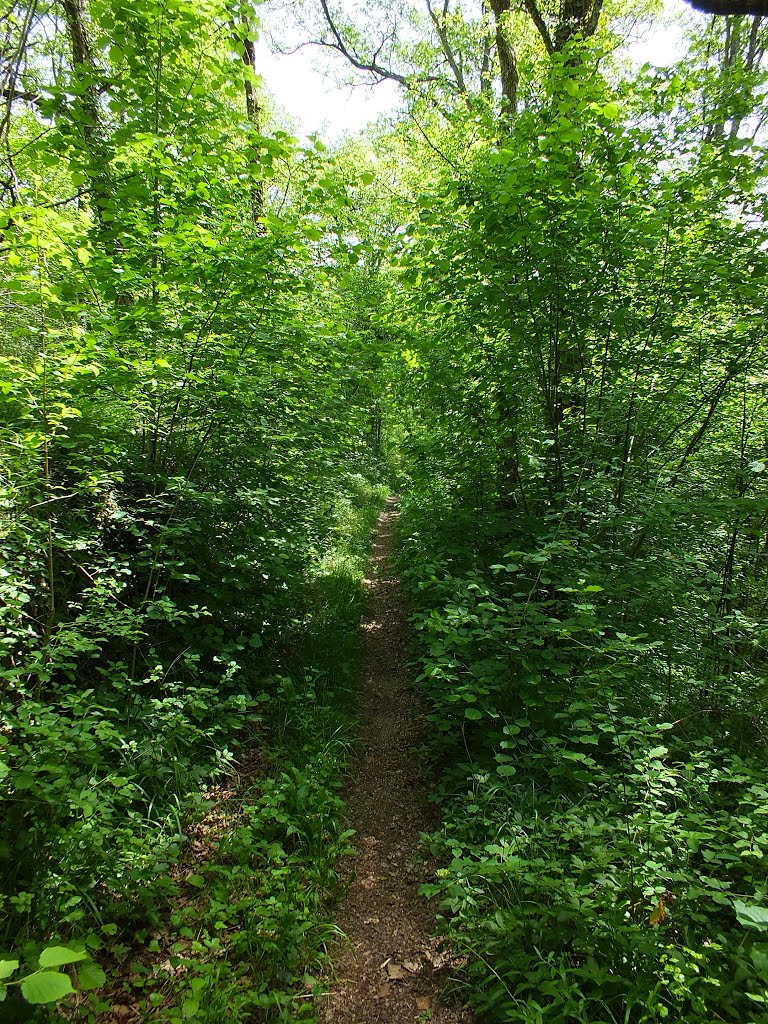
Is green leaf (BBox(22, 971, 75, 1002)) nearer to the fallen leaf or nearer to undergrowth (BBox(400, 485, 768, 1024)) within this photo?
undergrowth (BBox(400, 485, 768, 1024))

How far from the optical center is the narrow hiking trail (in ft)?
8.55

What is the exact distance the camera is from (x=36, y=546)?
321 cm

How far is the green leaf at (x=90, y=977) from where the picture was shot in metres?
1.95

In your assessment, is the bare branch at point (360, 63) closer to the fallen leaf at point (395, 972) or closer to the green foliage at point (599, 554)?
the green foliage at point (599, 554)

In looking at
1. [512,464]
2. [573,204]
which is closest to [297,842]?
[512,464]

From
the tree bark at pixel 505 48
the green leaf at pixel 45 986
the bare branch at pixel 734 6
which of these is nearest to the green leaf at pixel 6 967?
the green leaf at pixel 45 986

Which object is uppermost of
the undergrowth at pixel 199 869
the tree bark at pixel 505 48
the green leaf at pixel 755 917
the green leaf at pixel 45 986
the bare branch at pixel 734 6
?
the tree bark at pixel 505 48

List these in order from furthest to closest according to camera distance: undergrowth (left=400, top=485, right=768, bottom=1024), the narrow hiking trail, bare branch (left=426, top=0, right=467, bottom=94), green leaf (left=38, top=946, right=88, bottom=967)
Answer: bare branch (left=426, top=0, right=467, bottom=94)
the narrow hiking trail
undergrowth (left=400, top=485, right=768, bottom=1024)
green leaf (left=38, top=946, right=88, bottom=967)

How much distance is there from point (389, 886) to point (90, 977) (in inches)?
74.9

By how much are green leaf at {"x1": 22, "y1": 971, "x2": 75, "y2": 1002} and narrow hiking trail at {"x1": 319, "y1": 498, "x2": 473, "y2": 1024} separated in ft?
6.92

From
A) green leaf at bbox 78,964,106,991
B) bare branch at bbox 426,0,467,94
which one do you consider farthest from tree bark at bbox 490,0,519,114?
green leaf at bbox 78,964,106,991

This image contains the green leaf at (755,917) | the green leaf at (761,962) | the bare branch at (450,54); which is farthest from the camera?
the bare branch at (450,54)

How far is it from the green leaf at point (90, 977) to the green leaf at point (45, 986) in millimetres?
1180

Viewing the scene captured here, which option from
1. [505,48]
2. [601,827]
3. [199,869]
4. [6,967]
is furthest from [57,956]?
[505,48]
